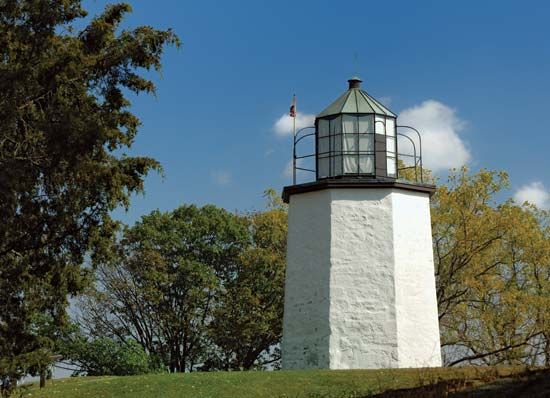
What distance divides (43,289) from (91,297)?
832 inches

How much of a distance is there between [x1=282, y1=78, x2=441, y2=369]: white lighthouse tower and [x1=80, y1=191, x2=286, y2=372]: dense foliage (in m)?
15.9

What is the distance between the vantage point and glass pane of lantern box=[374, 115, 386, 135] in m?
22.5

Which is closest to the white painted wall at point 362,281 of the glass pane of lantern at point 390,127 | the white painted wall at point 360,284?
the white painted wall at point 360,284

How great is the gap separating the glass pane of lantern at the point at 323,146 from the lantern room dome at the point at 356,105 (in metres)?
0.75

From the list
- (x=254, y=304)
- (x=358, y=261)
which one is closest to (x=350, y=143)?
(x=358, y=261)

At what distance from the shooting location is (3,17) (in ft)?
60.8

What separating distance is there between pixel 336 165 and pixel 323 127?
135cm

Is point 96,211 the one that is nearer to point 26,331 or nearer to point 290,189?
point 26,331

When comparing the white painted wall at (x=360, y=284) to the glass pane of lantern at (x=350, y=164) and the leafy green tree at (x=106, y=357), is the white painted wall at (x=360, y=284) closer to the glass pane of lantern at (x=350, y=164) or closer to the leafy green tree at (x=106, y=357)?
the glass pane of lantern at (x=350, y=164)

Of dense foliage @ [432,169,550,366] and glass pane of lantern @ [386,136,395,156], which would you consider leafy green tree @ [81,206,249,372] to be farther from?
glass pane of lantern @ [386,136,395,156]

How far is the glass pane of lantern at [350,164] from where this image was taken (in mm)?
21984

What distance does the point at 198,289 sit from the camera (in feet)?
127

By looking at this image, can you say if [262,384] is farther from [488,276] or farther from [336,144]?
[488,276]

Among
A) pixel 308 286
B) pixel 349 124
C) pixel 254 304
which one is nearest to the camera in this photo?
pixel 308 286
